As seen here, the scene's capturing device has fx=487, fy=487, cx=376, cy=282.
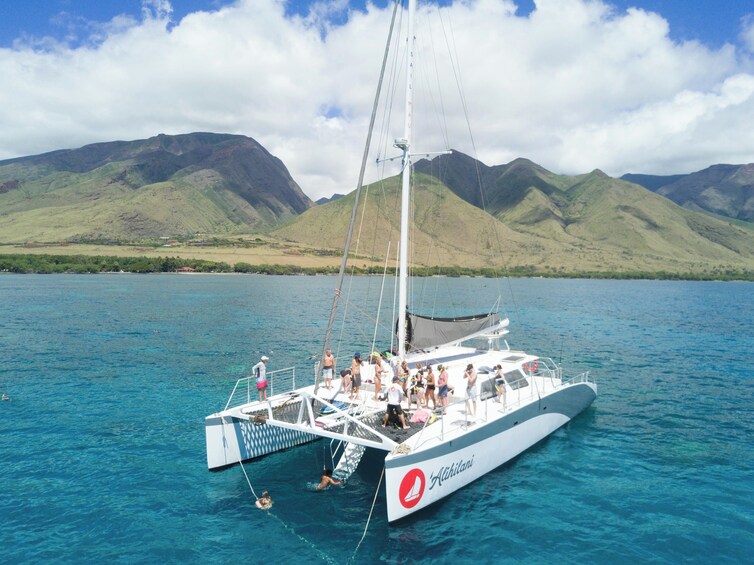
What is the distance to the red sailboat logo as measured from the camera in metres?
12.5

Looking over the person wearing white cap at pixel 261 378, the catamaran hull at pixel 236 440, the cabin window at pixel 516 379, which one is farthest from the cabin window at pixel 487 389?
the person wearing white cap at pixel 261 378

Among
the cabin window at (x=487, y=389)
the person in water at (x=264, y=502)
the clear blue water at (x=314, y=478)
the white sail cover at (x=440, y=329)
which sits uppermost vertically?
the white sail cover at (x=440, y=329)

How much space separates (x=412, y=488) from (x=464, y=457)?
2.40 metres

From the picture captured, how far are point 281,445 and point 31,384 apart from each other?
18.1 metres

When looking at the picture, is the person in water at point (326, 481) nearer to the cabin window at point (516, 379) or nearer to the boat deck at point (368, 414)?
the boat deck at point (368, 414)

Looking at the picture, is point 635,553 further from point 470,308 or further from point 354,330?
point 470,308

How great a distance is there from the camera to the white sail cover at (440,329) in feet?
69.1

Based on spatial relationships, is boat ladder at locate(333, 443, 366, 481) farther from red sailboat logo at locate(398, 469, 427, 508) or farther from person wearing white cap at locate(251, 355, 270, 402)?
person wearing white cap at locate(251, 355, 270, 402)

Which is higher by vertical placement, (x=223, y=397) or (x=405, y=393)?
(x=405, y=393)

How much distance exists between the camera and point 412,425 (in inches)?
585

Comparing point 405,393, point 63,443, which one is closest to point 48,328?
point 63,443

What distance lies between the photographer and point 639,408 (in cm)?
2450

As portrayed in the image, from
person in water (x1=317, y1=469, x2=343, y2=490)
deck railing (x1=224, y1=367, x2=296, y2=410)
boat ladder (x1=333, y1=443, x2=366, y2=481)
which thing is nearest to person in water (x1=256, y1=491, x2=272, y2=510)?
person in water (x1=317, y1=469, x2=343, y2=490)

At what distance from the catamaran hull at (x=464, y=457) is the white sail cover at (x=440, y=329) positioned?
15.8ft
